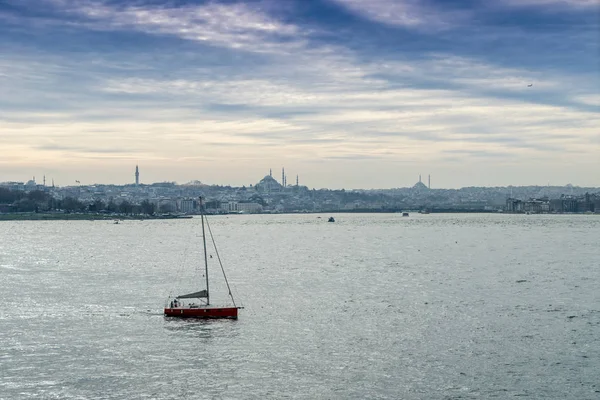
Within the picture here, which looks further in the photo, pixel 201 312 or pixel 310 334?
pixel 201 312

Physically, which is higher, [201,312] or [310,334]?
[201,312]

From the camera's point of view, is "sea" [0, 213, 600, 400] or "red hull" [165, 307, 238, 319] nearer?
"sea" [0, 213, 600, 400]

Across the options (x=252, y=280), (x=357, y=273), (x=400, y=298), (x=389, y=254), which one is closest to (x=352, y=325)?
(x=400, y=298)

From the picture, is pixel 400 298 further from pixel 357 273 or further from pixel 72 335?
pixel 72 335

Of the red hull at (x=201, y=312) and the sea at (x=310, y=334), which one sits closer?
the sea at (x=310, y=334)
